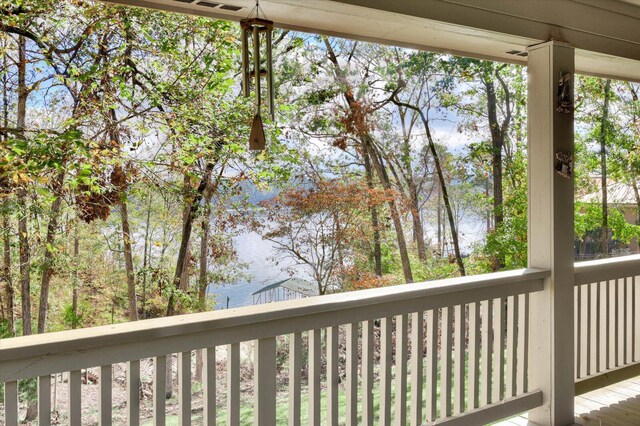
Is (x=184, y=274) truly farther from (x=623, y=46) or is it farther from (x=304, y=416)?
(x=623, y=46)

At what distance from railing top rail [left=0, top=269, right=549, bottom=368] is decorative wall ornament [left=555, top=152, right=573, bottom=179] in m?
0.53

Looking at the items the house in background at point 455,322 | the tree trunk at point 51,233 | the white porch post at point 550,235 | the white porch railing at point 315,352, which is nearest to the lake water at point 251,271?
the tree trunk at point 51,233

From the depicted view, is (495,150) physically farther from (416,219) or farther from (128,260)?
(128,260)

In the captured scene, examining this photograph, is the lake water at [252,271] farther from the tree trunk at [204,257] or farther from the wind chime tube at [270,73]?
the wind chime tube at [270,73]

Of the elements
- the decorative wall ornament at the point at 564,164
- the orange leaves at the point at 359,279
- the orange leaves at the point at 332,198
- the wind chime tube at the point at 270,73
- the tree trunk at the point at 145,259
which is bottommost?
the orange leaves at the point at 359,279

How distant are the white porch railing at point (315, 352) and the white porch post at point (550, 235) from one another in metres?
0.08

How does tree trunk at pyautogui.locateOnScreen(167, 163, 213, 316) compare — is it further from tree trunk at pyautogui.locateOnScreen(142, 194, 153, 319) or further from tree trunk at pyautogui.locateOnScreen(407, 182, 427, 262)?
tree trunk at pyautogui.locateOnScreen(407, 182, 427, 262)

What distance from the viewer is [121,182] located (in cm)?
438

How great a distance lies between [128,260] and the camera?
14.9 feet

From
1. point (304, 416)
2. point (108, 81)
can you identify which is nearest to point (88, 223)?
point (108, 81)

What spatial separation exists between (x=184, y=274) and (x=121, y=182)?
0.98 m

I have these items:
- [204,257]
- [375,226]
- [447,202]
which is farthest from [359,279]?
[204,257]

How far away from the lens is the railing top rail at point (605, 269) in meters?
3.16

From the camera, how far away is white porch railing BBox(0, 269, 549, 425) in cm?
165
